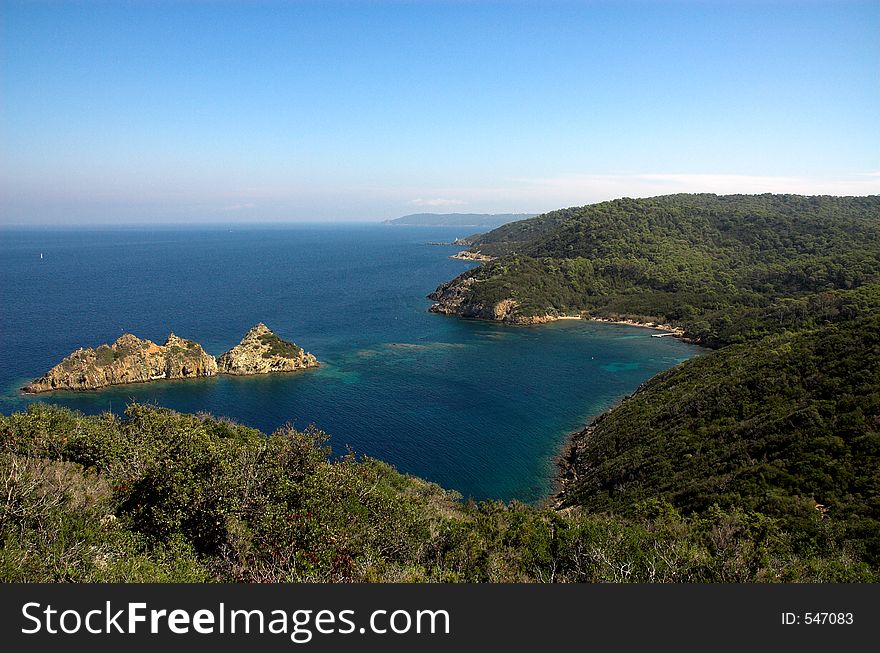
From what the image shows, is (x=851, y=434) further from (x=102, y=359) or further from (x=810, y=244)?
(x=810, y=244)

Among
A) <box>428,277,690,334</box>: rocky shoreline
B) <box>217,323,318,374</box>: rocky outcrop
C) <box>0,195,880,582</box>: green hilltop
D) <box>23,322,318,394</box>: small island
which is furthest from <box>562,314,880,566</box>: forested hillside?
<box>428,277,690,334</box>: rocky shoreline

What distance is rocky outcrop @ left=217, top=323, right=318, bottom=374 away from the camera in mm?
66750

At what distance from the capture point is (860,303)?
6600 cm

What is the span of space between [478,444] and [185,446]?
3033 cm

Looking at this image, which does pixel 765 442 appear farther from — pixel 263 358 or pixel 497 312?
pixel 497 312

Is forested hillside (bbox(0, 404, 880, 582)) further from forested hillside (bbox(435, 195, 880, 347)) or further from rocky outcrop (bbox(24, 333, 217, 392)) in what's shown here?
forested hillside (bbox(435, 195, 880, 347))

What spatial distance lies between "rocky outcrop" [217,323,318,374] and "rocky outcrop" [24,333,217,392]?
2065 millimetres

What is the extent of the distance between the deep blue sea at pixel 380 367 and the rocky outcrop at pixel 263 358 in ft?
7.86

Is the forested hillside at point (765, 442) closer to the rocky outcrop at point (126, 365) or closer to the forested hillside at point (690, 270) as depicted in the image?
the forested hillside at point (690, 270)

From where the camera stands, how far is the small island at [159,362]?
58656mm

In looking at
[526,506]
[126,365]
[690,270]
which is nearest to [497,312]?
[690,270]

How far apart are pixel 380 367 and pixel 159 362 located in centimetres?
2654

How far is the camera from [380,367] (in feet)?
224

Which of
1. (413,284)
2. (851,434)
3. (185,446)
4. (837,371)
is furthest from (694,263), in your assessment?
(185,446)
